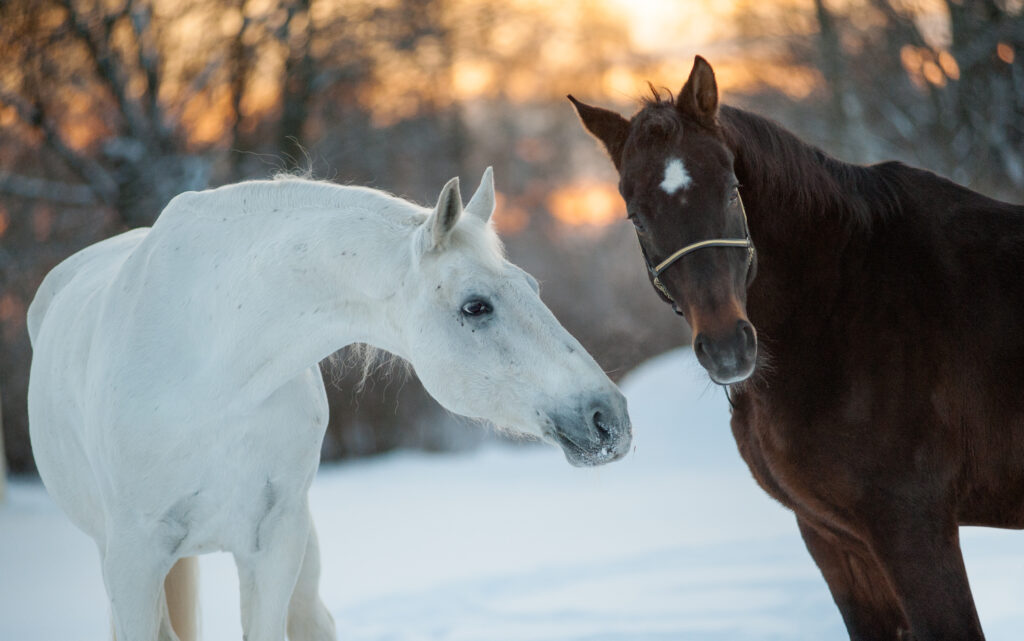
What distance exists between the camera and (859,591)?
9.37 ft

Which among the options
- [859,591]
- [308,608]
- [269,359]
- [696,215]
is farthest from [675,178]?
[308,608]

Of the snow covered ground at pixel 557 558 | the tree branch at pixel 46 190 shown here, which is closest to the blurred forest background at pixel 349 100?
the tree branch at pixel 46 190

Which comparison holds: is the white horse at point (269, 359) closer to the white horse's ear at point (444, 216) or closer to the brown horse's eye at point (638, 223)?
the white horse's ear at point (444, 216)

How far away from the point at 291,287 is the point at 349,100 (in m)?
10.0

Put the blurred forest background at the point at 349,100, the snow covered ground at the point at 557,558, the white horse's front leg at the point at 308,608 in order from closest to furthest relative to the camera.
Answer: the white horse's front leg at the point at 308,608 → the snow covered ground at the point at 557,558 → the blurred forest background at the point at 349,100

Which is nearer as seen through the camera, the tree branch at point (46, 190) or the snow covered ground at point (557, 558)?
the snow covered ground at point (557, 558)

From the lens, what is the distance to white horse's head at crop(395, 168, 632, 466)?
2.23 m

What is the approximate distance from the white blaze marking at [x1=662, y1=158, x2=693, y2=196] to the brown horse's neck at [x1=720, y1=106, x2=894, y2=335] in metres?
0.30

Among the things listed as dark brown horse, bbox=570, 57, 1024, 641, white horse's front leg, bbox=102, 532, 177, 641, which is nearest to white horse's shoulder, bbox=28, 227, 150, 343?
white horse's front leg, bbox=102, 532, 177, 641

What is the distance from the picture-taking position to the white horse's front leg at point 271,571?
255 centimetres

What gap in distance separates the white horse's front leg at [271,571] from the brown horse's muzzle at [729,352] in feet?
4.01

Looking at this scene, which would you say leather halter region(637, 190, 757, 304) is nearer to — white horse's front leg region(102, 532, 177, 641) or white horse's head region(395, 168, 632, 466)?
white horse's head region(395, 168, 632, 466)

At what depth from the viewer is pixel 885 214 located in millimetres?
2828

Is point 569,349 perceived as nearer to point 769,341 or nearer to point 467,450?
point 769,341
